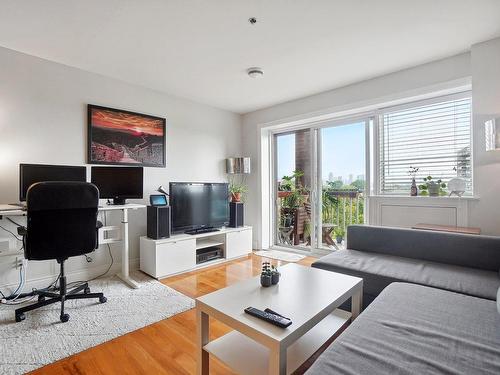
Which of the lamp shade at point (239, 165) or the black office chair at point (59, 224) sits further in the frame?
the lamp shade at point (239, 165)

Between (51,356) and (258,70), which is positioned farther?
(258,70)

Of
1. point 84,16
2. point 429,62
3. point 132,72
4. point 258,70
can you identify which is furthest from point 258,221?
point 84,16

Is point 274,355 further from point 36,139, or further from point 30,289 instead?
point 36,139

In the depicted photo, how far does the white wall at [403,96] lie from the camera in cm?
253

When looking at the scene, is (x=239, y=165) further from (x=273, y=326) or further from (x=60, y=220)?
(x=273, y=326)

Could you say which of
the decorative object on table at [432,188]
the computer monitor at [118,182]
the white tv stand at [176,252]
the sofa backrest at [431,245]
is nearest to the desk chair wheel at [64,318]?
the white tv stand at [176,252]

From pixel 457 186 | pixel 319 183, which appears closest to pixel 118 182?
pixel 319 183

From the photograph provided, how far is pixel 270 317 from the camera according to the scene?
4.17ft

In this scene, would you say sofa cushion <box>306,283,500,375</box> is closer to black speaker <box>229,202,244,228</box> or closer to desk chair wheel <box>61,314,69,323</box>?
desk chair wheel <box>61,314,69,323</box>

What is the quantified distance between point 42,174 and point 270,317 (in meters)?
2.52

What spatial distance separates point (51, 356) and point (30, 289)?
54.7 inches

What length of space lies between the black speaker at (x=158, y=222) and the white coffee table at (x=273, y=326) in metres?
1.83

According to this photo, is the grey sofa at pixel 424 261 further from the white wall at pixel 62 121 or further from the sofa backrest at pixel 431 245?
the white wall at pixel 62 121

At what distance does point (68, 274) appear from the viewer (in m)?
2.96
